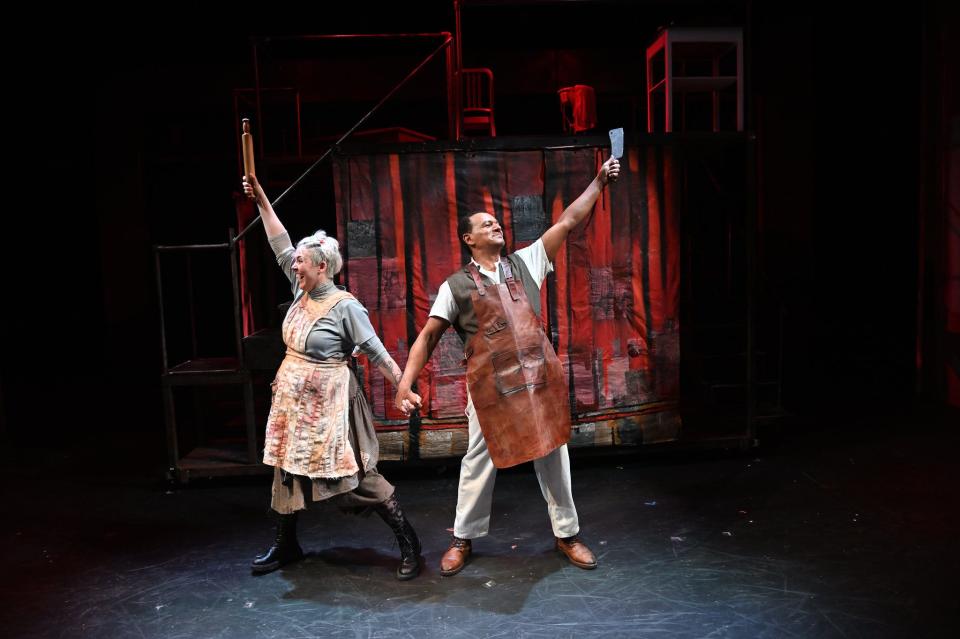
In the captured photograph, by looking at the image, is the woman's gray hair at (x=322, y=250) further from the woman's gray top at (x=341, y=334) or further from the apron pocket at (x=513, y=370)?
the apron pocket at (x=513, y=370)

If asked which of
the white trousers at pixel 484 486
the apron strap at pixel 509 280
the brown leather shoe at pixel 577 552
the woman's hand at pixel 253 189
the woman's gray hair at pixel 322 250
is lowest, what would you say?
the brown leather shoe at pixel 577 552

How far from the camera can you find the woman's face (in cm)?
363

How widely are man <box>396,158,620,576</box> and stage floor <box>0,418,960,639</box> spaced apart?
0.38 metres

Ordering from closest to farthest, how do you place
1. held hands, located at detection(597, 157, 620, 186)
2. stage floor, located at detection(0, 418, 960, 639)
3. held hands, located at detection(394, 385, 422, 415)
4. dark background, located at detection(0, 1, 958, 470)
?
stage floor, located at detection(0, 418, 960, 639) → held hands, located at detection(394, 385, 422, 415) → held hands, located at detection(597, 157, 620, 186) → dark background, located at detection(0, 1, 958, 470)

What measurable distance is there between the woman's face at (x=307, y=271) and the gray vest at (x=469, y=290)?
2.14ft

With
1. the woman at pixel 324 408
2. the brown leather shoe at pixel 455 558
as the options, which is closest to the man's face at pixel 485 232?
the woman at pixel 324 408

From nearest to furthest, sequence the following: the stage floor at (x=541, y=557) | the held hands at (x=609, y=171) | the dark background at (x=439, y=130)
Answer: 1. the stage floor at (x=541, y=557)
2. the held hands at (x=609, y=171)
3. the dark background at (x=439, y=130)

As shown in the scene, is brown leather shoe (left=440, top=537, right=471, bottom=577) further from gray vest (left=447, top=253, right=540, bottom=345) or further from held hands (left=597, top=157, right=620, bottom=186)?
held hands (left=597, top=157, right=620, bottom=186)

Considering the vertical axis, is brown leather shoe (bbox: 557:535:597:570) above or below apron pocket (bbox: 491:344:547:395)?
below

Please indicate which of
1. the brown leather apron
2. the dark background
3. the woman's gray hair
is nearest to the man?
the brown leather apron

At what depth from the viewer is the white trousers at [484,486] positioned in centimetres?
371

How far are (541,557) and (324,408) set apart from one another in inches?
56.9

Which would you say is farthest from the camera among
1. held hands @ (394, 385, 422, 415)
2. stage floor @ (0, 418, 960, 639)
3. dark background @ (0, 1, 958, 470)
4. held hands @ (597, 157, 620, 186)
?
dark background @ (0, 1, 958, 470)

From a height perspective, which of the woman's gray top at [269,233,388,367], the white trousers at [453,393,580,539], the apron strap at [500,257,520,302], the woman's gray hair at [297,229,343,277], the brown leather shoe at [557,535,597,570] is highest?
the woman's gray hair at [297,229,343,277]
